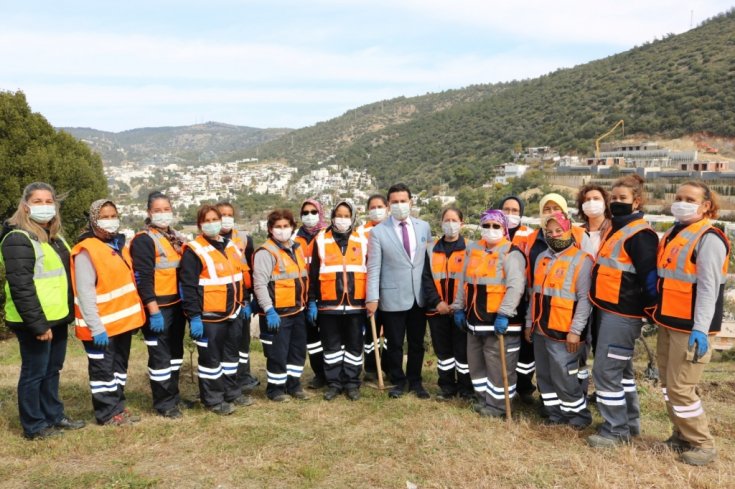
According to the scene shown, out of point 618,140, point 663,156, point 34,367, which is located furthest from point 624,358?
point 618,140

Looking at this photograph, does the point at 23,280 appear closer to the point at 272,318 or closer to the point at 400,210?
the point at 272,318

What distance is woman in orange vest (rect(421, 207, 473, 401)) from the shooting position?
17.0ft

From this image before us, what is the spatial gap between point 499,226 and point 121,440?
3.98m

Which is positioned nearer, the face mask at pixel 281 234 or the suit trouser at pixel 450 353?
the face mask at pixel 281 234

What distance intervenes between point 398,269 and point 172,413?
2.75m

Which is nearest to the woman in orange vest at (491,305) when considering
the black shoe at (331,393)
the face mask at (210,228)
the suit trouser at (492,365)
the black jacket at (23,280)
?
the suit trouser at (492,365)

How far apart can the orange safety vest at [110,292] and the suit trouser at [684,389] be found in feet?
15.2

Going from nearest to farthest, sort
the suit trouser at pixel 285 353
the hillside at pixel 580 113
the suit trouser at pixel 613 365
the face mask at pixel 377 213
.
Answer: the suit trouser at pixel 613 365 < the suit trouser at pixel 285 353 < the face mask at pixel 377 213 < the hillside at pixel 580 113

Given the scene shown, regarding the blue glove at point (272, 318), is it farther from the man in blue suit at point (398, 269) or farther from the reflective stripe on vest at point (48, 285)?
the reflective stripe on vest at point (48, 285)

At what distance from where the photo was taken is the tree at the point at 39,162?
14.9 meters

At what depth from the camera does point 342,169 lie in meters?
84.9

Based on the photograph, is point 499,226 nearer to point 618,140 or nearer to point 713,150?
point 713,150

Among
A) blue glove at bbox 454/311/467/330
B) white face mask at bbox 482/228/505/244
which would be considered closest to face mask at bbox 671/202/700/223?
white face mask at bbox 482/228/505/244

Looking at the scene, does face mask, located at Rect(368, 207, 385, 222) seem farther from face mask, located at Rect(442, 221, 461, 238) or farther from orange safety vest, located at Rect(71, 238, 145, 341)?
orange safety vest, located at Rect(71, 238, 145, 341)
